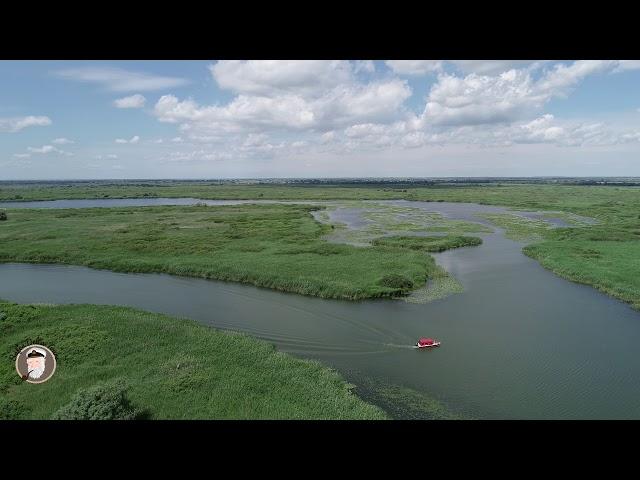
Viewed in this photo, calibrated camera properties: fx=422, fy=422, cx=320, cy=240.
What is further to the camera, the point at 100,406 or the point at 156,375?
the point at 156,375

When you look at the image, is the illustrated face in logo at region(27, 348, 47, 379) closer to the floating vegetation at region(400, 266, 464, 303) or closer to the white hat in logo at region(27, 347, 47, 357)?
the white hat in logo at region(27, 347, 47, 357)

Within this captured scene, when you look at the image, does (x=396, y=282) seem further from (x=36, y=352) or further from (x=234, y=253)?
(x=36, y=352)

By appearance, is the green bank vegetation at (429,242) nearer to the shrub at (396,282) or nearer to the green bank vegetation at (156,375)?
the shrub at (396,282)

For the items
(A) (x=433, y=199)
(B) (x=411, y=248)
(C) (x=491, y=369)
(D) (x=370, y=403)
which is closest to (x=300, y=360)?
(D) (x=370, y=403)

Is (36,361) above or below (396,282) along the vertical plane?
above

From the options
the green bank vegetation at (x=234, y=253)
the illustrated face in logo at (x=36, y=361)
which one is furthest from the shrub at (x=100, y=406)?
the green bank vegetation at (x=234, y=253)

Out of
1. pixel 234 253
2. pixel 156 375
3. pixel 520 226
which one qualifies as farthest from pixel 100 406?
pixel 520 226
